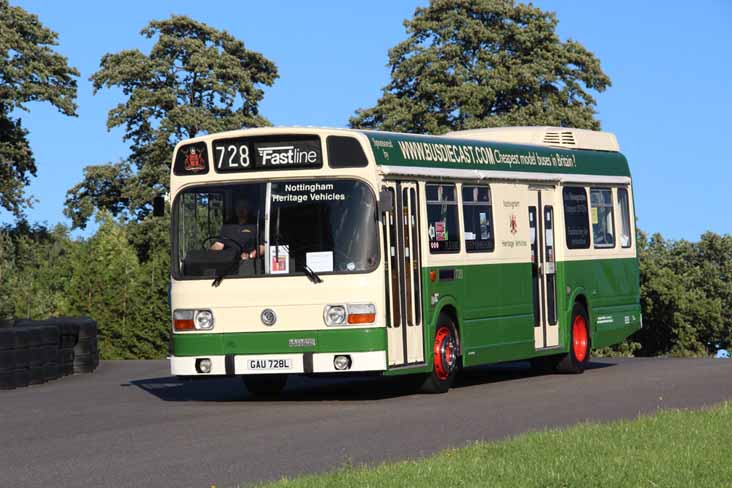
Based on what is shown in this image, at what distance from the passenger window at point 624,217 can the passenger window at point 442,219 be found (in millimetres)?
5996

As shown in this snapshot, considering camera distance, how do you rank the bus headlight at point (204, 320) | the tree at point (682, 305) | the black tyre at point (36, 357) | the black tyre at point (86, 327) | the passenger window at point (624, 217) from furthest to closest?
1. the tree at point (682, 305)
2. the black tyre at point (86, 327)
3. the passenger window at point (624, 217)
4. the black tyre at point (36, 357)
5. the bus headlight at point (204, 320)

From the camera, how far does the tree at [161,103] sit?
6444 centimetres

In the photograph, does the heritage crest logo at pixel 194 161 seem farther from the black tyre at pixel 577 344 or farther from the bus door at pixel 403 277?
the black tyre at pixel 577 344

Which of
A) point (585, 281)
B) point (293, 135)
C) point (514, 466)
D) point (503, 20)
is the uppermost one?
point (503, 20)

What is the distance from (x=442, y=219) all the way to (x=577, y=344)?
4.81m

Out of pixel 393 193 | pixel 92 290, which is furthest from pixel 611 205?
pixel 92 290

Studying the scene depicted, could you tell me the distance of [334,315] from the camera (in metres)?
17.9

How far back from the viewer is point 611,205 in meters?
24.8

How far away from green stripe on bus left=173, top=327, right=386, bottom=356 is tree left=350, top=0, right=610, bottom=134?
132 ft

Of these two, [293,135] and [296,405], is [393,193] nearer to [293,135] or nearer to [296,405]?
[293,135]

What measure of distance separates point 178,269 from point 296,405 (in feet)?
6.98

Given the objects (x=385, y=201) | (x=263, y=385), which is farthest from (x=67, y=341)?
(x=385, y=201)

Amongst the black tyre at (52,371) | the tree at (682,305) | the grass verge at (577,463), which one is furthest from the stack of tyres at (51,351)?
the tree at (682,305)

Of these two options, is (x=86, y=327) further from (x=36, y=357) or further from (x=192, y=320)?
(x=192, y=320)
